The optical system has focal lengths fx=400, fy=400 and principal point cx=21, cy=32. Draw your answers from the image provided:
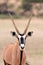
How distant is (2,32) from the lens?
22.1 meters

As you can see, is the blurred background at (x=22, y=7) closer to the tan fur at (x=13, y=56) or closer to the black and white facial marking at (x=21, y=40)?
the tan fur at (x=13, y=56)

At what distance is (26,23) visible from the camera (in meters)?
26.8

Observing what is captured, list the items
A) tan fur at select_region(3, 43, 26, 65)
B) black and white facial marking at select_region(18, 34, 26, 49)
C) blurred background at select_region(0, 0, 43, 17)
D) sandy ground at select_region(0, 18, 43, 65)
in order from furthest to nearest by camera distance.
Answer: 1. blurred background at select_region(0, 0, 43, 17)
2. sandy ground at select_region(0, 18, 43, 65)
3. tan fur at select_region(3, 43, 26, 65)
4. black and white facial marking at select_region(18, 34, 26, 49)

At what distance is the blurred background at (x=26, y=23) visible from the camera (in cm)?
1569

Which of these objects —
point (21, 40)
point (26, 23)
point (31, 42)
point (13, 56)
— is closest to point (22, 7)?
point (26, 23)

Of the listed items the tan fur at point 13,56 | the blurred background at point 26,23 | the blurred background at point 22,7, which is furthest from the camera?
the blurred background at point 22,7

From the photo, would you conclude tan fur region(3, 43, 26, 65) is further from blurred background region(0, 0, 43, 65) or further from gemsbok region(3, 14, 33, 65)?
blurred background region(0, 0, 43, 65)

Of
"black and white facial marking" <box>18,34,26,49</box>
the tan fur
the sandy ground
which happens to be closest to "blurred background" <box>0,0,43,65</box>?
the sandy ground

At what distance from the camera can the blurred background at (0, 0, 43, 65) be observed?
15688 mm

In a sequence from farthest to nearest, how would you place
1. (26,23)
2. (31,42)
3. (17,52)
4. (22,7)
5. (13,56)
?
(22,7) < (26,23) < (31,42) < (13,56) < (17,52)

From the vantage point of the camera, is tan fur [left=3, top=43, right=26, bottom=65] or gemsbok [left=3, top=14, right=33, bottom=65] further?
tan fur [left=3, top=43, right=26, bottom=65]

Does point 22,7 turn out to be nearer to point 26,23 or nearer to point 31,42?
point 26,23

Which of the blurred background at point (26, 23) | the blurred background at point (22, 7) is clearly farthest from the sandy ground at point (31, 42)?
the blurred background at point (22, 7)

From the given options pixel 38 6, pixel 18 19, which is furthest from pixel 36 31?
pixel 38 6
